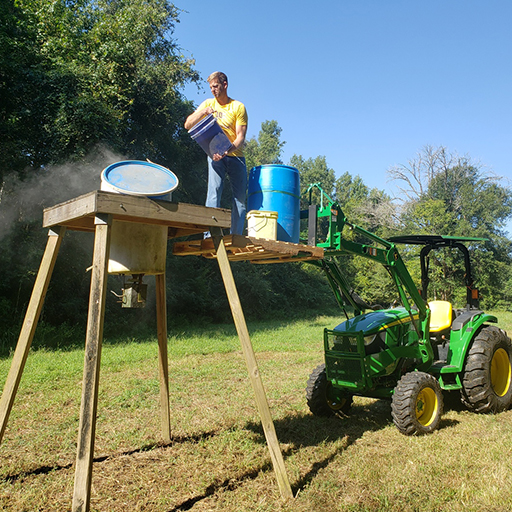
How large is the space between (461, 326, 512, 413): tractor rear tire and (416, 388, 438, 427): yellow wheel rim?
76 centimetres

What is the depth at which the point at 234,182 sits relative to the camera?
4.08 m

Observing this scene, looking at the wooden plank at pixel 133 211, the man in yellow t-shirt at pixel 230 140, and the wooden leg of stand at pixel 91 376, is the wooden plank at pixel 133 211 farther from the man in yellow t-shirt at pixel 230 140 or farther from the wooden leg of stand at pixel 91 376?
the man in yellow t-shirt at pixel 230 140

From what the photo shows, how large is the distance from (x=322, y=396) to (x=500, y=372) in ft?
8.32

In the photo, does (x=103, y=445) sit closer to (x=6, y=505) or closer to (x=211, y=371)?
(x=6, y=505)

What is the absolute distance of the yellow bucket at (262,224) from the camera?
150 inches

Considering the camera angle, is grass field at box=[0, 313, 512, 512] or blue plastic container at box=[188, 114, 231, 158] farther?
blue plastic container at box=[188, 114, 231, 158]

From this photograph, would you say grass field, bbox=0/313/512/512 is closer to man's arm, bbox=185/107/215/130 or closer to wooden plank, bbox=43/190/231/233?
wooden plank, bbox=43/190/231/233

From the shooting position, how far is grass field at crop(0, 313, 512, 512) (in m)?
3.35

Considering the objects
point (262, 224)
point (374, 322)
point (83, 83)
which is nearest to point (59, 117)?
point (83, 83)

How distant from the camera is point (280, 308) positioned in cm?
2189

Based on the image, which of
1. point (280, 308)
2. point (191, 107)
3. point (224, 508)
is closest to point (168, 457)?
point (224, 508)

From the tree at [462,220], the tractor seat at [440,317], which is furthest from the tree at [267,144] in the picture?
the tractor seat at [440,317]

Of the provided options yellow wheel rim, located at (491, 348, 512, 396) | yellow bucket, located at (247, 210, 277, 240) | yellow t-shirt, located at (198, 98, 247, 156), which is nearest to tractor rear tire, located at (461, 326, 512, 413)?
yellow wheel rim, located at (491, 348, 512, 396)

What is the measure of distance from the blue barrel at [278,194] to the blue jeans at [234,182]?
10cm
